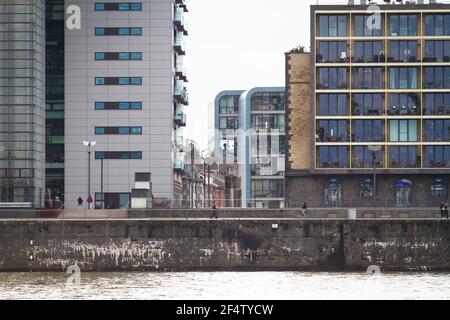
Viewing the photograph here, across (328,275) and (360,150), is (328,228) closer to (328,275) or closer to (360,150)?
(328,275)

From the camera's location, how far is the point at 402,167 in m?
123

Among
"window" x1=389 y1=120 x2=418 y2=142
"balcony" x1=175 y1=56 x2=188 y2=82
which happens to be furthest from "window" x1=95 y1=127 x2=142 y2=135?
"window" x1=389 y1=120 x2=418 y2=142

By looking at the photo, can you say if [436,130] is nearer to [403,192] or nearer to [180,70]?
[403,192]

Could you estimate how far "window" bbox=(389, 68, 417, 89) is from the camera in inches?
4815

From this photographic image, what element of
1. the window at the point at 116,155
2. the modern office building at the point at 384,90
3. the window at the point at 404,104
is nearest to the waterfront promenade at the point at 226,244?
the modern office building at the point at 384,90

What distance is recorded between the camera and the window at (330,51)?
122500 millimetres

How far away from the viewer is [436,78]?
123 m

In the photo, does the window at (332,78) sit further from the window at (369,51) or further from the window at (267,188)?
the window at (267,188)

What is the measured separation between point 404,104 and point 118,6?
105 ft

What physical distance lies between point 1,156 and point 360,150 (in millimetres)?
35313

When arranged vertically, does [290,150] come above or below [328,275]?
above

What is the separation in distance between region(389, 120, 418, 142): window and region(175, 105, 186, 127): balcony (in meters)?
26.4
